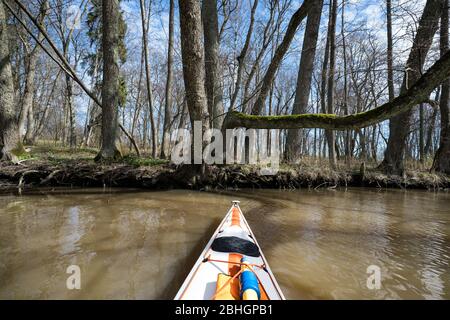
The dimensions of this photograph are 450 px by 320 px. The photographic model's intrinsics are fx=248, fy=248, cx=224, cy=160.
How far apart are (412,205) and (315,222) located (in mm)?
3771

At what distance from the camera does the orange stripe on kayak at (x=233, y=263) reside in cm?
222

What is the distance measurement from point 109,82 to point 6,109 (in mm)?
3174

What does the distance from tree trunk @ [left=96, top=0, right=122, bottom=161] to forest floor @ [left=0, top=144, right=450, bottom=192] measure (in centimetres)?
74

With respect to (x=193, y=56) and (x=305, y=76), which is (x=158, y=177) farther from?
(x=305, y=76)

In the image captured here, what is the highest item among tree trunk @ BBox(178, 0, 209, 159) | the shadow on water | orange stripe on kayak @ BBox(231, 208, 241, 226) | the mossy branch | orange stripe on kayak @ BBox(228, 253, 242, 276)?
tree trunk @ BBox(178, 0, 209, 159)

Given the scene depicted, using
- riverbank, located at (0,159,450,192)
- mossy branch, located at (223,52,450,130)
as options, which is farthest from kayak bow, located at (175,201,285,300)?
riverbank, located at (0,159,450,192)

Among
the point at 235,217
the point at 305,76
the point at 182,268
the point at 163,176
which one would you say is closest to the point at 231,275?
the point at 182,268

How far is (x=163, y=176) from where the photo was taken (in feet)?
26.7

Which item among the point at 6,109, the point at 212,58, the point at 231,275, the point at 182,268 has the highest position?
the point at 212,58

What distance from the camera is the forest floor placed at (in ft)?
25.2

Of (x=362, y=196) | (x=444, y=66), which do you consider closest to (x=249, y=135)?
(x=362, y=196)

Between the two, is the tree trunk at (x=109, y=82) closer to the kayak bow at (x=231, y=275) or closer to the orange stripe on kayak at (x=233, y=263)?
the kayak bow at (x=231, y=275)

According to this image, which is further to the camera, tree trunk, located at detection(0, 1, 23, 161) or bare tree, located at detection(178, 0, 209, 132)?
tree trunk, located at detection(0, 1, 23, 161)

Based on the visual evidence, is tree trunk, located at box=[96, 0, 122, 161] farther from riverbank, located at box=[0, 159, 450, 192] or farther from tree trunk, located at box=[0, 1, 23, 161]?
tree trunk, located at box=[0, 1, 23, 161]
